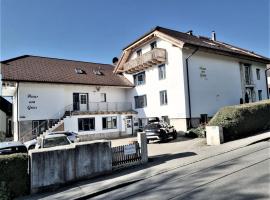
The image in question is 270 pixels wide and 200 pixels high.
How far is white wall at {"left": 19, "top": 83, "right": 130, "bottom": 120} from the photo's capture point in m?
21.9

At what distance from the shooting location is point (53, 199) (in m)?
7.80

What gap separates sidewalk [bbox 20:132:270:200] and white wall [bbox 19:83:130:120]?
Answer: 1489cm

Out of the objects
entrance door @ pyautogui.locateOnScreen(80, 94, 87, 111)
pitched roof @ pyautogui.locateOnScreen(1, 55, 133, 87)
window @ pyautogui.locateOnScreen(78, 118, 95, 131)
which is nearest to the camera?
pitched roof @ pyautogui.locateOnScreen(1, 55, 133, 87)

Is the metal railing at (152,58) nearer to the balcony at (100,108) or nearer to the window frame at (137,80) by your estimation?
the window frame at (137,80)

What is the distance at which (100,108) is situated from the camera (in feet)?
86.7

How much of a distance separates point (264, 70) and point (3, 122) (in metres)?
35.5

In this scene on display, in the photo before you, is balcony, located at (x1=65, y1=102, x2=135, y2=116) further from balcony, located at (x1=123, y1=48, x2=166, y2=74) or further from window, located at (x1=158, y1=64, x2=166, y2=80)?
window, located at (x1=158, y1=64, x2=166, y2=80)

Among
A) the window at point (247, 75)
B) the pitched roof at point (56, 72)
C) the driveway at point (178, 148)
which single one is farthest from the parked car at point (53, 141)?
the window at point (247, 75)

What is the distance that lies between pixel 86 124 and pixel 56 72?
6765 mm

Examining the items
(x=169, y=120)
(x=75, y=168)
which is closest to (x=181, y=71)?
(x=169, y=120)

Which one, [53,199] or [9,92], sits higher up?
[9,92]

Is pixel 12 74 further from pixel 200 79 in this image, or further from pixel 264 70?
pixel 264 70

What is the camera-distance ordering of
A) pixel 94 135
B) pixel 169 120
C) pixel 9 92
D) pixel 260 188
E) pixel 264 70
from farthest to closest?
1. pixel 264 70
2. pixel 9 92
3. pixel 94 135
4. pixel 169 120
5. pixel 260 188

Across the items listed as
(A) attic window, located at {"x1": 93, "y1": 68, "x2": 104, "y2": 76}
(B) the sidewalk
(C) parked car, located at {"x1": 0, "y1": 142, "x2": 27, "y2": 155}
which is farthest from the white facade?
(C) parked car, located at {"x1": 0, "y1": 142, "x2": 27, "y2": 155}
